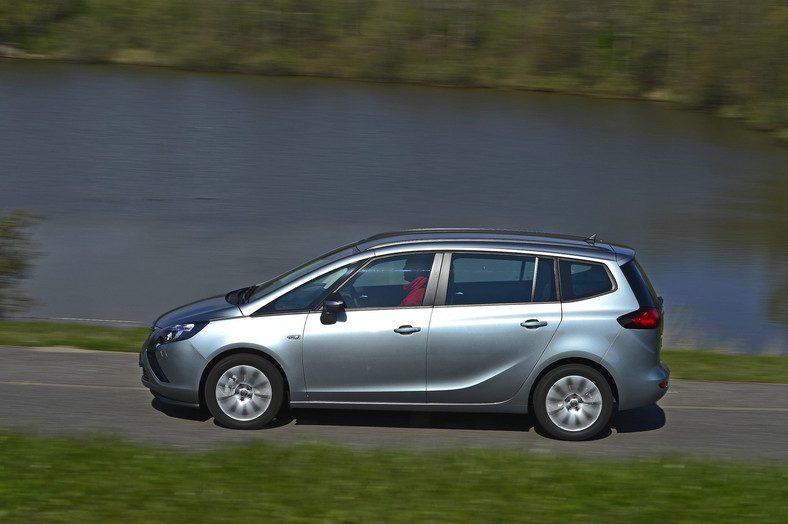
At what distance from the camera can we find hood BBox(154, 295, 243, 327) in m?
8.11

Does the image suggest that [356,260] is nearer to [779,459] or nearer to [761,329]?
[779,459]

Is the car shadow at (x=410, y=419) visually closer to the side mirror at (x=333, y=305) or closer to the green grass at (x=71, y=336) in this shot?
the side mirror at (x=333, y=305)

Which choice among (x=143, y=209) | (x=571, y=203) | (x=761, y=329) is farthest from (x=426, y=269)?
(x=571, y=203)

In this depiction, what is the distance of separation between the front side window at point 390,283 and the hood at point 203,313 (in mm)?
958

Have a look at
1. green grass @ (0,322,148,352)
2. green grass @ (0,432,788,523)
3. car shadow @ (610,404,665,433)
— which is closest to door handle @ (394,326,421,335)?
green grass @ (0,432,788,523)

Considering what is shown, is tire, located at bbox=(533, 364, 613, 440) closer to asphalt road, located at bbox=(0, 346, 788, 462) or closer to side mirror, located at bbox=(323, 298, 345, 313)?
asphalt road, located at bbox=(0, 346, 788, 462)

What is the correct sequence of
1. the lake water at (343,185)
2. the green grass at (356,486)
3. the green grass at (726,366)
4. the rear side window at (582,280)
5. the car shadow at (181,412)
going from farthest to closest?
1. the lake water at (343,185)
2. the green grass at (726,366)
3. the car shadow at (181,412)
4. the rear side window at (582,280)
5. the green grass at (356,486)

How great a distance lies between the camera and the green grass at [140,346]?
11.5 metres

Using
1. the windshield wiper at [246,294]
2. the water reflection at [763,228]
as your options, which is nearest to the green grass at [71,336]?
the windshield wiper at [246,294]

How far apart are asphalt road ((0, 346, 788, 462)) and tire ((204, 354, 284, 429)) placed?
0.12 meters

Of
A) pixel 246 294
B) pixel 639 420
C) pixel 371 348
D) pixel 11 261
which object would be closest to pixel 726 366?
pixel 639 420

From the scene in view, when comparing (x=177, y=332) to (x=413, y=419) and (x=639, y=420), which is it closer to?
(x=413, y=419)

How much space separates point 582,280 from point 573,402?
3.29 feet

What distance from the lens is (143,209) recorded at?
84.4 ft
